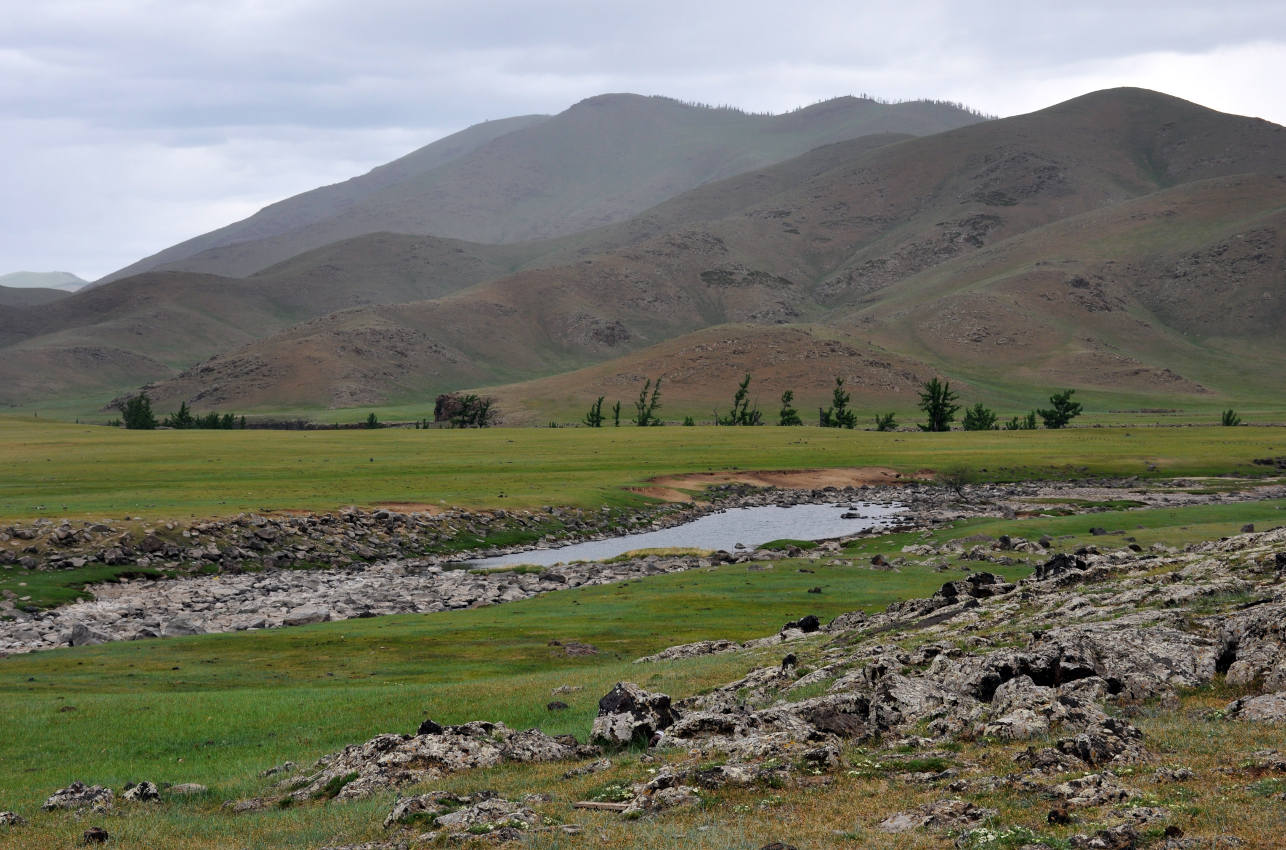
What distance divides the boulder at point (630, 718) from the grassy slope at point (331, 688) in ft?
6.19

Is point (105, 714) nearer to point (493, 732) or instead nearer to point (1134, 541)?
point (493, 732)

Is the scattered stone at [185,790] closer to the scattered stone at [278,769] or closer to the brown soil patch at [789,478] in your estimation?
the scattered stone at [278,769]

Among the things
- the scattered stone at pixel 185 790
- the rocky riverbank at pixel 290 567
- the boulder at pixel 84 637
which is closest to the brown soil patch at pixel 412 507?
the rocky riverbank at pixel 290 567

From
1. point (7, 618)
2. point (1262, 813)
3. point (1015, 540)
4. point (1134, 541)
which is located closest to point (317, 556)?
point (7, 618)

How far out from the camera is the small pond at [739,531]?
232 ft

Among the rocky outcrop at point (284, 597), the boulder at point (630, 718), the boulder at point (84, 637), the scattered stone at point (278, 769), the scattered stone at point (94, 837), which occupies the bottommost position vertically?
the rocky outcrop at point (284, 597)

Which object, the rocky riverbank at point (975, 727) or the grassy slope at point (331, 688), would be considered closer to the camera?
the rocky riverbank at point (975, 727)

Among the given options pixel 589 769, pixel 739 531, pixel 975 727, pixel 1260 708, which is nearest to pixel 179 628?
pixel 589 769

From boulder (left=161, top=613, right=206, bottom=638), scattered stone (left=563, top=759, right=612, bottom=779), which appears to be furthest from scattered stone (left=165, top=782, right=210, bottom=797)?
boulder (left=161, top=613, right=206, bottom=638)

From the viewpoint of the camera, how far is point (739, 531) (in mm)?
80938

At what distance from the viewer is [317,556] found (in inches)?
2507

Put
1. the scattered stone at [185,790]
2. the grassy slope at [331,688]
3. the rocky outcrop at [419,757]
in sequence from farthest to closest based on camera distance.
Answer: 1. the scattered stone at [185,790]
2. the rocky outcrop at [419,757]
3. the grassy slope at [331,688]

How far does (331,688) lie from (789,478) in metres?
79.1

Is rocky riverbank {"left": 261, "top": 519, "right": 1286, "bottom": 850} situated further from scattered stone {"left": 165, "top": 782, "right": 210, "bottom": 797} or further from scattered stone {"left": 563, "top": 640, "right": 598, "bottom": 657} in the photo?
scattered stone {"left": 563, "top": 640, "right": 598, "bottom": 657}
